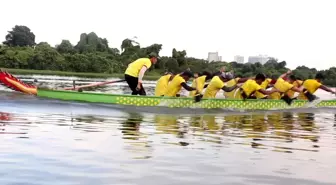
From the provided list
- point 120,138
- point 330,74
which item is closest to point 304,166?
point 120,138

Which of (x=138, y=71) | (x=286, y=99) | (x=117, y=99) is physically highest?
(x=138, y=71)

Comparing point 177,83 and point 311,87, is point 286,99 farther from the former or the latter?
point 177,83

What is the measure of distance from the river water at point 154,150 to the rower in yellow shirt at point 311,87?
655 cm

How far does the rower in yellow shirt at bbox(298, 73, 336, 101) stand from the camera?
1925cm

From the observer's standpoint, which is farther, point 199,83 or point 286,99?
point 286,99

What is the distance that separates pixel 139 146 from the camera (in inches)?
309

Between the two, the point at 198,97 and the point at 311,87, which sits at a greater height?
the point at 311,87

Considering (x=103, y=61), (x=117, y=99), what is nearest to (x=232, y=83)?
(x=117, y=99)

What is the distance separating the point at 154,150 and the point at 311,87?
1338cm

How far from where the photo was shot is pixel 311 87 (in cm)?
1956

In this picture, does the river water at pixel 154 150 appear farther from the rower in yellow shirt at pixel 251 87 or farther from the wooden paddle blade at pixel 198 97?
the rower in yellow shirt at pixel 251 87

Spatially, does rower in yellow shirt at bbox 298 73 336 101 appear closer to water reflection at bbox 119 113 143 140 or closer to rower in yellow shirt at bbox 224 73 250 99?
rower in yellow shirt at bbox 224 73 250 99

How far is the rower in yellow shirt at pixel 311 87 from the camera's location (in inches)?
758

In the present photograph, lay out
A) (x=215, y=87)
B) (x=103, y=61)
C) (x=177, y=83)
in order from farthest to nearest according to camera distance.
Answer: (x=103, y=61) < (x=215, y=87) < (x=177, y=83)
